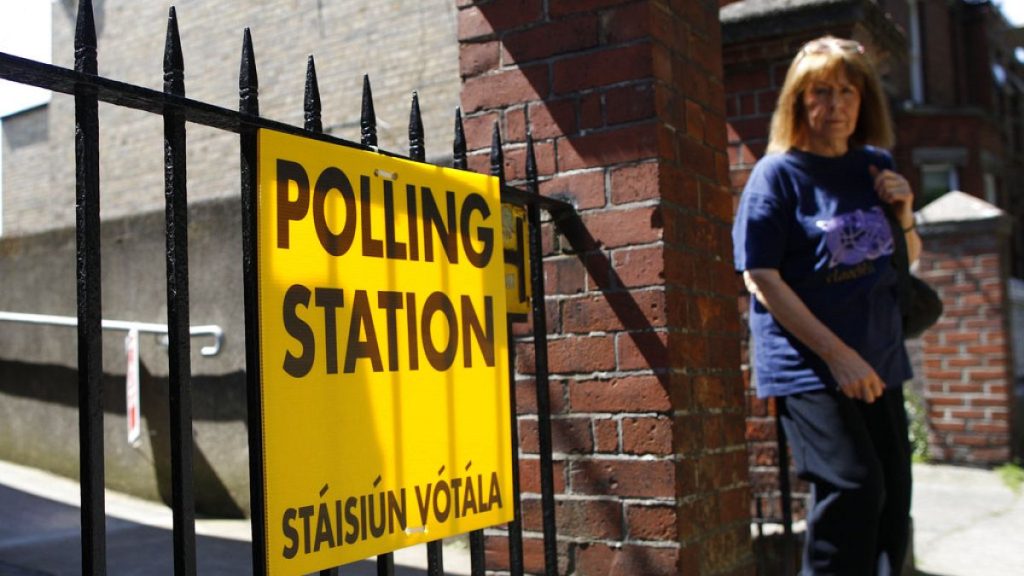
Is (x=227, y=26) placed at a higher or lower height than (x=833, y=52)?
higher

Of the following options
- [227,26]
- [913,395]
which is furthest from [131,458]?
[913,395]

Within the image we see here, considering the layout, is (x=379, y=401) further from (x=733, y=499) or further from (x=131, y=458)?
(x=131, y=458)

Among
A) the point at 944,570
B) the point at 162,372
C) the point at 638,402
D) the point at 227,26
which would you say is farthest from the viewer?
the point at 227,26

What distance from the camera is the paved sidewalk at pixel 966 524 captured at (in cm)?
425

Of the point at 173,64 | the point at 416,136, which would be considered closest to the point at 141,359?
the point at 416,136

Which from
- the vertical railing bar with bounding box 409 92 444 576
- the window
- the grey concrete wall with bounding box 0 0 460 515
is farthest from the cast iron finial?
the window

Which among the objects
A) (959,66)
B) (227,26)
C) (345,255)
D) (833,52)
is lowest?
(345,255)

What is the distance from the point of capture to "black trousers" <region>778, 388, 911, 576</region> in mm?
2367

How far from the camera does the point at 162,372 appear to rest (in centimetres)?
617

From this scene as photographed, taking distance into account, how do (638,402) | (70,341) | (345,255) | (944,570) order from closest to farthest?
(345,255) < (638,402) < (944,570) < (70,341)

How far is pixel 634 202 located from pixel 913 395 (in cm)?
836

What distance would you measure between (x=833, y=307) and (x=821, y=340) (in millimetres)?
135

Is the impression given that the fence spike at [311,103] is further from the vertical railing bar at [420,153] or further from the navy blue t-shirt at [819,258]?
the navy blue t-shirt at [819,258]

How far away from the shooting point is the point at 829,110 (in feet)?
8.49
